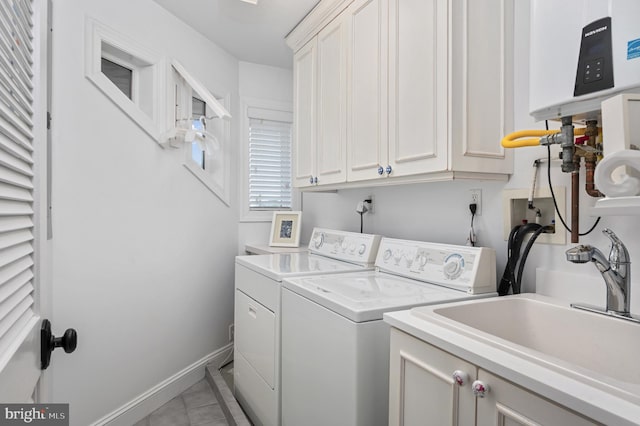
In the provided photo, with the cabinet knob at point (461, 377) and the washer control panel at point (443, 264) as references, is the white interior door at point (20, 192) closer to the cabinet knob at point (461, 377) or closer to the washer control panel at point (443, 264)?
the cabinet knob at point (461, 377)

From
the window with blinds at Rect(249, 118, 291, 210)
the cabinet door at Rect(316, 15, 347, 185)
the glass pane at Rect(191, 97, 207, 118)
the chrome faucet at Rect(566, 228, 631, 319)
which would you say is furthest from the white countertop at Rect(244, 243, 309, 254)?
the chrome faucet at Rect(566, 228, 631, 319)

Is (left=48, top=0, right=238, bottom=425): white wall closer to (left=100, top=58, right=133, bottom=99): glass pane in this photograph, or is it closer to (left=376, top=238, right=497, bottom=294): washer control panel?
(left=100, top=58, right=133, bottom=99): glass pane

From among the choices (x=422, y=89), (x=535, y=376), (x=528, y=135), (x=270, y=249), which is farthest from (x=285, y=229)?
(x=535, y=376)

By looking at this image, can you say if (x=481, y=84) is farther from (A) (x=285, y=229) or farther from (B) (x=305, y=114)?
(A) (x=285, y=229)

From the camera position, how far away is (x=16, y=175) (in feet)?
2.24

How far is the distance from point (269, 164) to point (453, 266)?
87.7 inches

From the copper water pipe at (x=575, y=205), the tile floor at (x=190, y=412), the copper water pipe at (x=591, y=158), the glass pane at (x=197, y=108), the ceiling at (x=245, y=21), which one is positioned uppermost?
the ceiling at (x=245, y=21)

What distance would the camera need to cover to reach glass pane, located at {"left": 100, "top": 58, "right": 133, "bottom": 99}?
221 cm

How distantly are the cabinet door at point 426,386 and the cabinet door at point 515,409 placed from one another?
0.13ft

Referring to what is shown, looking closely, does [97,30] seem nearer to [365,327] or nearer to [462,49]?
[462,49]

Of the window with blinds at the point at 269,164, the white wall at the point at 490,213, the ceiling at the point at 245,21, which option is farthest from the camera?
the window with blinds at the point at 269,164

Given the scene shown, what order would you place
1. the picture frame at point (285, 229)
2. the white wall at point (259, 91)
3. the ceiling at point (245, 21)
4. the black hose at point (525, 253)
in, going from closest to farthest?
the black hose at point (525, 253), the ceiling at point (245, 21), the picture frame at point (285, 229), the white wall at point (259, 91)

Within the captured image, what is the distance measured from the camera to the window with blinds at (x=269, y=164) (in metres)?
3.35

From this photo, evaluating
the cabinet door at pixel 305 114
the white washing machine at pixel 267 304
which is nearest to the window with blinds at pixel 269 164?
the cabinet door at pixel 305 114
